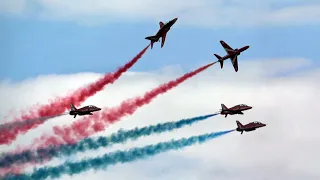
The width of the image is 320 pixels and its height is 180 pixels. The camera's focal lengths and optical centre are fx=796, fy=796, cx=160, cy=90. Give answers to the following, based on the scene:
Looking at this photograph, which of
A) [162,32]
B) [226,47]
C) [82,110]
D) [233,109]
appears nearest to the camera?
[82,110]

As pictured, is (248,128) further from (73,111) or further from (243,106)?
(73,111)

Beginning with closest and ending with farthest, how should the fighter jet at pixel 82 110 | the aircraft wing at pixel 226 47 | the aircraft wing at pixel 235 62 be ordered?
the fighter jet at pixel 82 110 < the aircraft wing at pixel 235 62 < the aircraft wing at pixel 226 47

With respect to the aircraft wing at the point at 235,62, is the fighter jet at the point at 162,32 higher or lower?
higher

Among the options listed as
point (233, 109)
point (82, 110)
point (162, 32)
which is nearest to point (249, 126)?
point (233, 109)

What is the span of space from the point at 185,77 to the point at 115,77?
11.0 meters

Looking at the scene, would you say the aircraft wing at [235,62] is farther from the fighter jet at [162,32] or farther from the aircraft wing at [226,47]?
the fighter jet at [162,32]

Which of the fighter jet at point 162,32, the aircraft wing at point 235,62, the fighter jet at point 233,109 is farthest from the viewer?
the aircraft wing at point 235,62

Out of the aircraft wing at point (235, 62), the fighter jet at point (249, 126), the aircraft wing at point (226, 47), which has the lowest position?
the fighter jet at point (249, 126)

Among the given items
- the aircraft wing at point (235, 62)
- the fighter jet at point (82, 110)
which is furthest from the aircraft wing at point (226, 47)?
the fighter jet at point (82, 110)

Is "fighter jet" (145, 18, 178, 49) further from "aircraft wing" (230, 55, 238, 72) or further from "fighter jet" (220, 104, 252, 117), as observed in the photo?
"fighter jet" (220, 104, 252, 117)

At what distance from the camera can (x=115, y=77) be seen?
11700 cm

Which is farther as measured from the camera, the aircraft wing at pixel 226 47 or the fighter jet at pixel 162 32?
the aircraft wing at pixel 226 47

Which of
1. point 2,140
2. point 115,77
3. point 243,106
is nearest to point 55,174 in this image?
point 2,140

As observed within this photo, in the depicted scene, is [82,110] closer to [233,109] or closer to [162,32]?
[162,32]
